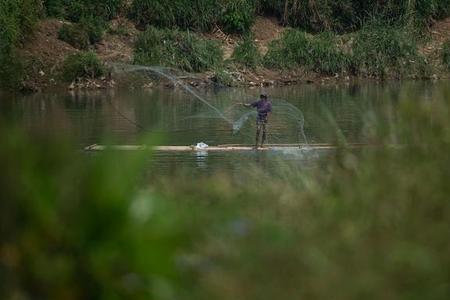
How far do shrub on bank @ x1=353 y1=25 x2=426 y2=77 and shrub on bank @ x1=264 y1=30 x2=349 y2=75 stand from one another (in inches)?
33.4

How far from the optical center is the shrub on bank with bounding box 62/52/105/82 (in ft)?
163

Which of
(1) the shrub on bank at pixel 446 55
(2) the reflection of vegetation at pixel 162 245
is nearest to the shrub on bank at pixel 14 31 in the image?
(1) the shrub on bank at pixel 446 55

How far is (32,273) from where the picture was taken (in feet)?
19.5

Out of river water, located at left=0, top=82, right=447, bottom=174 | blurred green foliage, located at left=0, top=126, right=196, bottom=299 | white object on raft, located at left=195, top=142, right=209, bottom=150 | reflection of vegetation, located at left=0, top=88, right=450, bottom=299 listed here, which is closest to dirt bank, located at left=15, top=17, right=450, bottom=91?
river water, located at left=0, top=82, right=447, bottom=174

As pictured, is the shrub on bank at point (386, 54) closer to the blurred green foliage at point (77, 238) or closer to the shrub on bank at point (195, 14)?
the shrub on bank at point (195, 14)

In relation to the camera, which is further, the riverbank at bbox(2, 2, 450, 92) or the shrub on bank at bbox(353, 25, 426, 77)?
the shrub on bank at bbox(353, 25, 426, 77)

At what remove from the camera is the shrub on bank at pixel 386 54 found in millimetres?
55844

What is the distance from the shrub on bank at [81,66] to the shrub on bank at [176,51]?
207cm

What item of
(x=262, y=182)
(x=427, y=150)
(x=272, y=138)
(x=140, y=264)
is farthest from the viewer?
(x=272, y=138)

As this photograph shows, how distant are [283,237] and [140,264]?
1088mm

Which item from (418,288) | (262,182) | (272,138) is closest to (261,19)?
(272,138)

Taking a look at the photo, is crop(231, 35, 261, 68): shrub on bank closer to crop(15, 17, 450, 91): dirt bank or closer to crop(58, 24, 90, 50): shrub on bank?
crop(15, 17, 450, 91): dirt bank

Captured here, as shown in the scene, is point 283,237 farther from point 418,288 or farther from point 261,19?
point 261,19

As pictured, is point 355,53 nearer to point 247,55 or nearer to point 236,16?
point 247,55
